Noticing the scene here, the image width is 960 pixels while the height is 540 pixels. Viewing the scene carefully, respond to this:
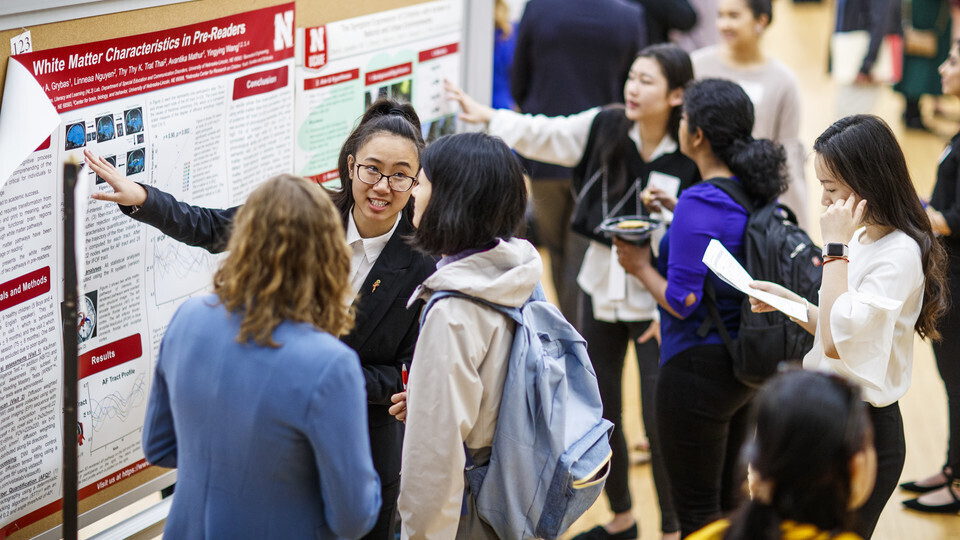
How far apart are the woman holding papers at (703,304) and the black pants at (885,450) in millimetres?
383

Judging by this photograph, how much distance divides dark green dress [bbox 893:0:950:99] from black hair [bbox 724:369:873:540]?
8.19 m

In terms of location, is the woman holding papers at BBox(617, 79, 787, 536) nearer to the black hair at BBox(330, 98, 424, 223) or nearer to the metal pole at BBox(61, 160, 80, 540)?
the black hair at BBox(330, 98, 424, 223)

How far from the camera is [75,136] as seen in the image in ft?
7.38

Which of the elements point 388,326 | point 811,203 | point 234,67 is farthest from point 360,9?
point 811,203

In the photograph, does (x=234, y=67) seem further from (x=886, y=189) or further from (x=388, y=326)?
(x=886, y=189)

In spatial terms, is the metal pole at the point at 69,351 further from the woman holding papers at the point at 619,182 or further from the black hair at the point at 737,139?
the woman holding papers at the point at 619,182

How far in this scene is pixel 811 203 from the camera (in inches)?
297

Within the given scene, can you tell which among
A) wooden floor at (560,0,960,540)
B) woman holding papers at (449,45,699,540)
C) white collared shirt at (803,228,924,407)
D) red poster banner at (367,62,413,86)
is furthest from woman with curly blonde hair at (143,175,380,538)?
wooden floor at (560,0,960,540)

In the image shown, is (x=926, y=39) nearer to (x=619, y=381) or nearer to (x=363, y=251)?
(x=619, y=381)

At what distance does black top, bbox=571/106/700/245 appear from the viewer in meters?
3.39

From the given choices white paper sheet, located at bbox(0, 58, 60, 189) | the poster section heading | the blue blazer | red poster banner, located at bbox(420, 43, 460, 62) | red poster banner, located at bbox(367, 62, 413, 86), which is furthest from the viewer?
red poster banner, located at bbox(420, 43, 460, 62)

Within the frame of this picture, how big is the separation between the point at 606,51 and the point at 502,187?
2743mm

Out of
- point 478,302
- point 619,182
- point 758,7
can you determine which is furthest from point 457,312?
point 758,7

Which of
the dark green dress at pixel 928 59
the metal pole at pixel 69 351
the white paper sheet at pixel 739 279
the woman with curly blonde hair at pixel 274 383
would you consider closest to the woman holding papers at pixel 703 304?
the white paper sheet at pixel 739 279
